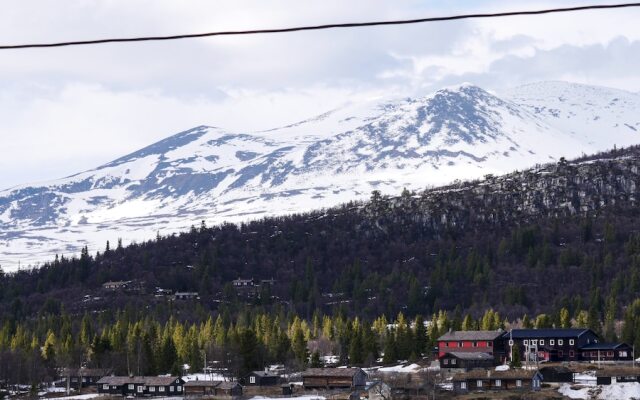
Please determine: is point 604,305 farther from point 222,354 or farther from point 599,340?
point 222,354

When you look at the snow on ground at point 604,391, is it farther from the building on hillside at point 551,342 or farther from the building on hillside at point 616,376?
the building on hillside at point 551,342

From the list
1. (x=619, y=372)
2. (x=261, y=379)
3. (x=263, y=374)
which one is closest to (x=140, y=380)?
(x=261, y=379)

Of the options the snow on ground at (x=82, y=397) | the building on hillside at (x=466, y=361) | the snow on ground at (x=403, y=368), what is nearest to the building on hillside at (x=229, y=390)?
the snow on ground at (x=82, y=397)

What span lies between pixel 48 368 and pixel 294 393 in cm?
3923

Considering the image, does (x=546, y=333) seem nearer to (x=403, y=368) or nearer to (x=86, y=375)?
(x=403, y=368)

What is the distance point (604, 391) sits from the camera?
121875 mm

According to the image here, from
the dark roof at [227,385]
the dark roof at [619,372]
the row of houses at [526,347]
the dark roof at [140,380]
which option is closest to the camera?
the dark roof at [619,372]

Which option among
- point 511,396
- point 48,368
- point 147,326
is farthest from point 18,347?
point 511,396

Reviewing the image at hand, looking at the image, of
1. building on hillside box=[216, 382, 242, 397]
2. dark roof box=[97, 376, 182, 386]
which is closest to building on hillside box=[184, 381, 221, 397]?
dark roof box=[97, 376, 182, 386]

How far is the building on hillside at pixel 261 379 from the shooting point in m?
147

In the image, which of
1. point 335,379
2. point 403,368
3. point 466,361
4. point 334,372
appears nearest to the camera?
point 335,379

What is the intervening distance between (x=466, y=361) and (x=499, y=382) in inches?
691

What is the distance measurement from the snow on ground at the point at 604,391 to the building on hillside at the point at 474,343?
26593mm

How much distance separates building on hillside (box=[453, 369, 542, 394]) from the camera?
129 meters
